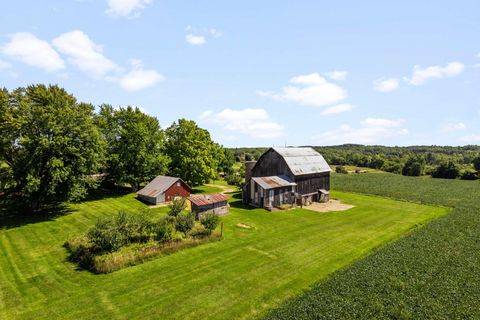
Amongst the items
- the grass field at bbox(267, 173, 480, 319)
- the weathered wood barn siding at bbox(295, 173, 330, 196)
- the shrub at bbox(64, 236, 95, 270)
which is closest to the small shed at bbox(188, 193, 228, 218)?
the shrub at bbox(64, 236, 95, 270)

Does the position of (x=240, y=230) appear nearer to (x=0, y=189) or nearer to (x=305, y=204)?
(x=305, y=204)

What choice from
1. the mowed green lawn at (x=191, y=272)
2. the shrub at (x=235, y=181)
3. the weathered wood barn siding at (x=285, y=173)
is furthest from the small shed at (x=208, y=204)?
the shrub at (x=235, y=181)

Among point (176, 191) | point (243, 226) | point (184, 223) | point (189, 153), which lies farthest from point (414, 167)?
point (184, 223)

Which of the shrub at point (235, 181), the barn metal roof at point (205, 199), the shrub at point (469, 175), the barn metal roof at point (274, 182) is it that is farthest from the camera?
the shrub at point (469, 175)

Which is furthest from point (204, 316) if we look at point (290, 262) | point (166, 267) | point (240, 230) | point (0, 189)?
point (0, 189)

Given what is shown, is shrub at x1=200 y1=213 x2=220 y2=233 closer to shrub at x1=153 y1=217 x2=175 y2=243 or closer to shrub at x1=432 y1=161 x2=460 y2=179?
shrub at x1=153 y1=217 x2=175 y2=243

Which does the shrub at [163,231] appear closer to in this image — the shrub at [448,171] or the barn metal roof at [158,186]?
the barn metal roof at [158,186]
